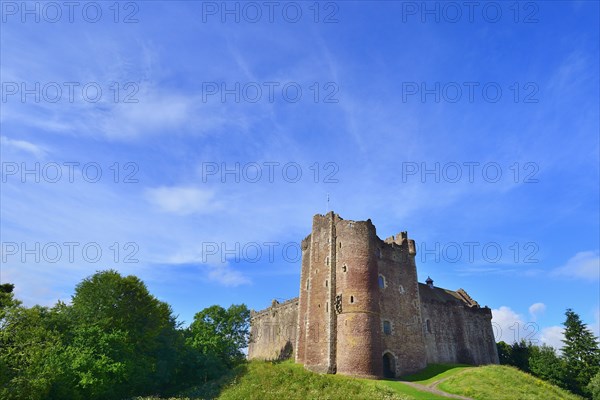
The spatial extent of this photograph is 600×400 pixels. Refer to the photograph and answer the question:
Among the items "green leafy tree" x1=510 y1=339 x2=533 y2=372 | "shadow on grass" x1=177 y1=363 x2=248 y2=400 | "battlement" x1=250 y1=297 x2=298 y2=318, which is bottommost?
"shadow on grass" x1=177 y1=363 x2=248 y2=400

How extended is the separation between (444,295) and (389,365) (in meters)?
21.3

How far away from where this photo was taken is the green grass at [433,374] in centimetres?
3962

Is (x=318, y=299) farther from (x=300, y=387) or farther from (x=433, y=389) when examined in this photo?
(x=433, y=389)

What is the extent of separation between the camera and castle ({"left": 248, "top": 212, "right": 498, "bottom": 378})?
39.6 m

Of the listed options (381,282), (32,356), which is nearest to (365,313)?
(381,282)

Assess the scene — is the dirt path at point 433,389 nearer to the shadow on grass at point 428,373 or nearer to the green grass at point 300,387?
the shadow on grass at point 428,373

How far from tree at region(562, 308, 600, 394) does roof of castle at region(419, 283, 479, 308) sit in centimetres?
1165

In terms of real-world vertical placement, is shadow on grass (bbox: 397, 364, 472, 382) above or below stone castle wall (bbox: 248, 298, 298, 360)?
below

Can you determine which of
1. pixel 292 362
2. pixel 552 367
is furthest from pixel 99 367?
pixel 552 367

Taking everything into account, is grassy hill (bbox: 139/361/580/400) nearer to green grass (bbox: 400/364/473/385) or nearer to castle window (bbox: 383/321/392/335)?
green grass (bbox: 400/364/473/385)

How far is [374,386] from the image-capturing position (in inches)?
1305

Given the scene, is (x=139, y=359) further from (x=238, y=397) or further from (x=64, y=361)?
(x=238, y=397)

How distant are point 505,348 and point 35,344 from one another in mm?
60878

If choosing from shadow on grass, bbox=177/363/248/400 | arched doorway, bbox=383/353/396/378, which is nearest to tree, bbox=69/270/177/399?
shadow on grass, bbox=177/363/248/400
